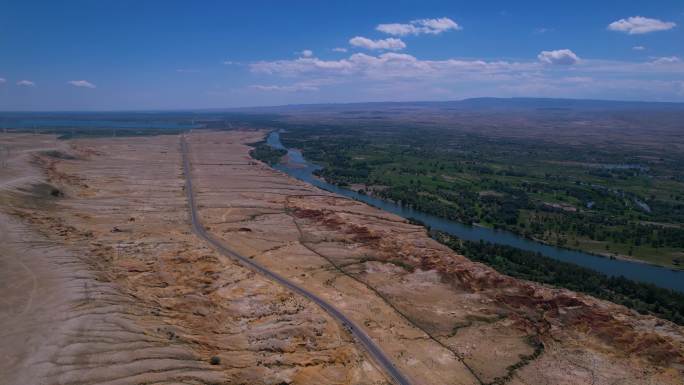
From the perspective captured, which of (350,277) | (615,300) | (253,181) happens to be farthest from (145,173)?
(615,300)

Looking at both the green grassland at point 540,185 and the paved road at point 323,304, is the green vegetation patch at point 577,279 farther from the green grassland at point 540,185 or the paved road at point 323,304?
the paved road at point 323,304

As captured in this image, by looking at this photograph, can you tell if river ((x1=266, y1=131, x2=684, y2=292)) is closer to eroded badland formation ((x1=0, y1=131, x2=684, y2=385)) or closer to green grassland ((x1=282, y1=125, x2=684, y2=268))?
green grassland ((x1=282, y1=125, x2=684, y2=268))

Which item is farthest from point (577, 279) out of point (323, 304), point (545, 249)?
point (323, 304)

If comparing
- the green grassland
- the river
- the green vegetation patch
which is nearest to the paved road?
the green vegetation patch

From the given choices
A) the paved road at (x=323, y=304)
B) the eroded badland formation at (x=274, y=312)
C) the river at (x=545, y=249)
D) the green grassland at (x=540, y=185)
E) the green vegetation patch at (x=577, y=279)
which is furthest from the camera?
the green grassland at (x=540, y=185)

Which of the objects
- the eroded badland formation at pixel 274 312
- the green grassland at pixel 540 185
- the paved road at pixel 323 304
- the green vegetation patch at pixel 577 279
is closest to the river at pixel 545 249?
the green grassland at pixel 540 185

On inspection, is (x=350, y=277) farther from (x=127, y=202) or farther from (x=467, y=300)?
(x=127, y=202)

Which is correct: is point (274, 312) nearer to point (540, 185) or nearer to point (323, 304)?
point (323, 304)

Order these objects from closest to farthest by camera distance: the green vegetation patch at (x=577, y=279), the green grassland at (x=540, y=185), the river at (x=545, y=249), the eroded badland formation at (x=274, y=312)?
the eroded badland formation at (x=274, y=312) → the green vegetation patch at (x=577, y=279) → the river at (x=545, y=249) → the green grassland at (x=540, y=185)
